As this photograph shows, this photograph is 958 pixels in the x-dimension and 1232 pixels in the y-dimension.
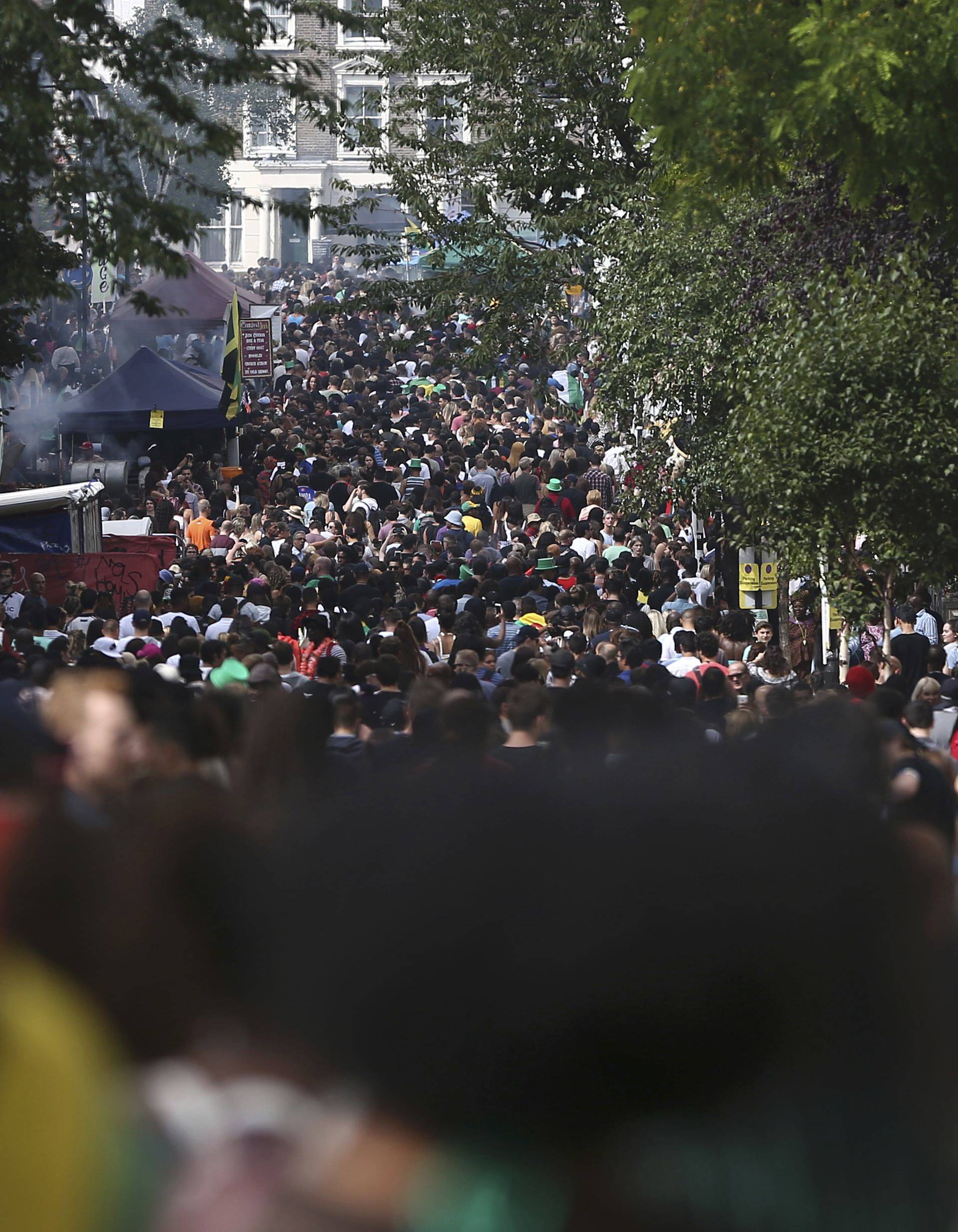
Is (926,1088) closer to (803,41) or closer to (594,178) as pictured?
(803,41)

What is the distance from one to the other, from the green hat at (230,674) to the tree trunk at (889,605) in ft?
15.0

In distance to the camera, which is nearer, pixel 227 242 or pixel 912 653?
pixel 912 653

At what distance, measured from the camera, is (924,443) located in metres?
10.0

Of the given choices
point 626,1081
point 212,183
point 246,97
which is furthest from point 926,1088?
point 246,97

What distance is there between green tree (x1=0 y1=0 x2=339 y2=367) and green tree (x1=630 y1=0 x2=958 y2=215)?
2.25 meters

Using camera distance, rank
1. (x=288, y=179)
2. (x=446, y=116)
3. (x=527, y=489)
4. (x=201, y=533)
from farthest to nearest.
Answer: (x=288, y=179) < (x=527, y=489) < (x=446, y=116) < (x=201, y=533)

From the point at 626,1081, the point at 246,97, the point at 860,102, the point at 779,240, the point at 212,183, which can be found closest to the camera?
the point at 626,1081

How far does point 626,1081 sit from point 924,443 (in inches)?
363

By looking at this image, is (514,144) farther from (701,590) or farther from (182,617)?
(182,617)

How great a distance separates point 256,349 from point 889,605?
16.4 meters

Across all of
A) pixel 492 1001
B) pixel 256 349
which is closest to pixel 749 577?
pixel 256 349

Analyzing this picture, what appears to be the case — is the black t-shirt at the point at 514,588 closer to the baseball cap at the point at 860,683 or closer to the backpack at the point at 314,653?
the backpack at the point at 314,653

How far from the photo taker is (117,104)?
900 centimetres

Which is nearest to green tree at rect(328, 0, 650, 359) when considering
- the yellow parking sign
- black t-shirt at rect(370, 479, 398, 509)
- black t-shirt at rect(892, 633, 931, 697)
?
black t-shirt at rect(370, 479, 398, 509)
